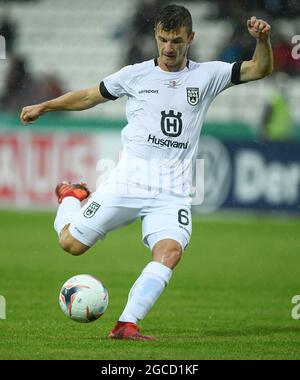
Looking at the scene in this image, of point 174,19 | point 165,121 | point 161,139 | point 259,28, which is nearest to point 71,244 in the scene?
point 161,139

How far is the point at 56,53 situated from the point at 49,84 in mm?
1552

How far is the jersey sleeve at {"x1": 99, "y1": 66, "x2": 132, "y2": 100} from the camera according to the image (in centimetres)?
784

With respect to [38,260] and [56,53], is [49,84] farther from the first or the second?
[38,260]

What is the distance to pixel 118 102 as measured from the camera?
22.0 m

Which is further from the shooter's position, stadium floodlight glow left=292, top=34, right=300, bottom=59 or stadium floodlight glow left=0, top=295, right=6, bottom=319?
stadium floodlight glow left=292, top=34, right=300, bottom=59

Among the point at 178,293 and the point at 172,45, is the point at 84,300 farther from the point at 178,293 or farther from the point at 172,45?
the point at 178,293

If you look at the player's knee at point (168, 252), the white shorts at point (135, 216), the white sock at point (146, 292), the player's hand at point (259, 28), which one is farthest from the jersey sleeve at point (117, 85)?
the white sock at point (146, 292)

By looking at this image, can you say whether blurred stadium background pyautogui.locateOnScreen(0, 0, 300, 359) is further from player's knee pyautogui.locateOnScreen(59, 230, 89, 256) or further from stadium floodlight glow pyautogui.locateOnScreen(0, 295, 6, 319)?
player's knee pyautogui.locateOnScreen(59, 230, 89, 256)

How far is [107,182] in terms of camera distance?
7.91m

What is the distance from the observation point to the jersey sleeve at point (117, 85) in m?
7.84

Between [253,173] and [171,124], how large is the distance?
11.2 meters

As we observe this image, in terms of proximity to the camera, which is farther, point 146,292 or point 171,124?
point 171,124

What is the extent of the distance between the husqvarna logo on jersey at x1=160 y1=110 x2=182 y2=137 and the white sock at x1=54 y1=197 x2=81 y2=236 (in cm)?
108

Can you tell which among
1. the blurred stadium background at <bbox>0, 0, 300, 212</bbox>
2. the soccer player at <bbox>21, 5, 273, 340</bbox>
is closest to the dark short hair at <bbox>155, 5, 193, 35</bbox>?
the soccer player at <bbox>21, 5, 273, 340</bbox>
